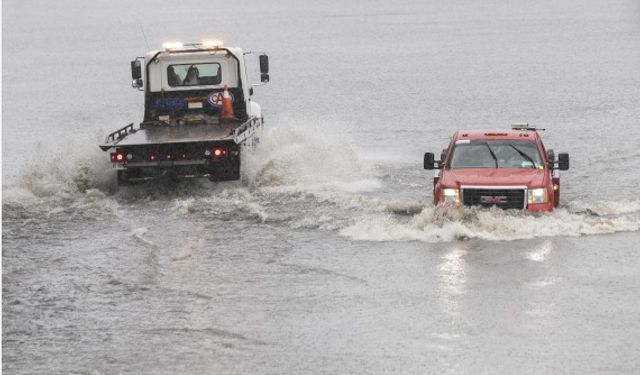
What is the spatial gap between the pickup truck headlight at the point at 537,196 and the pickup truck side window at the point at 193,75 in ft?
29.0

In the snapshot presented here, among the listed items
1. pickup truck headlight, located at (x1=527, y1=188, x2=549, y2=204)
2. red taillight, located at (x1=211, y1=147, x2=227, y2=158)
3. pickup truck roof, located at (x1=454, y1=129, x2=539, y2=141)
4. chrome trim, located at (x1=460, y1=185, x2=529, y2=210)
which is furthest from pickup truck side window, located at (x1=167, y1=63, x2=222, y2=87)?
pickup truck headlight, located at (x1=527, y1=188, x2=549, y2=204)

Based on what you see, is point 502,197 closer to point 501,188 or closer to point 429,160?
point 501,188

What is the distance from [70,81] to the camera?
64.9 meters

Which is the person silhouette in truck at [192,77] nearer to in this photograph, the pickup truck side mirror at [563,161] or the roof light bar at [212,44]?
the roof light bar at [212,44]

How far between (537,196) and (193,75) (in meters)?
9.28

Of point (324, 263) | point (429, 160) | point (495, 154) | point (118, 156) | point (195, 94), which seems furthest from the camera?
point (195, 94)

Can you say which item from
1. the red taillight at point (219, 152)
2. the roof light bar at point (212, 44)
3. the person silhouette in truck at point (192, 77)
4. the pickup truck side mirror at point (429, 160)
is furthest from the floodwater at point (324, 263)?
the roof light bar at point (212, 44)

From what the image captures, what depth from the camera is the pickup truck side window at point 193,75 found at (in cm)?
2577

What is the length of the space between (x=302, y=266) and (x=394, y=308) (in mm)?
2831

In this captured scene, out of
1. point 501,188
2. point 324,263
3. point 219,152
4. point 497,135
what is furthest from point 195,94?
point 324,263

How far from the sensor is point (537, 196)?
18.9 metres

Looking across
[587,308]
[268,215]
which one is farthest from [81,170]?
[587,308]

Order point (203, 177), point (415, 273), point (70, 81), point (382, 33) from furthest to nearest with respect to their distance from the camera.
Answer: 1. point (382, 33)
2. point (70, 81)
3. point (203, 177)
4. point (415, 273)

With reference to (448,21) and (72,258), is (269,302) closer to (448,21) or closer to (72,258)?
(72,258)
